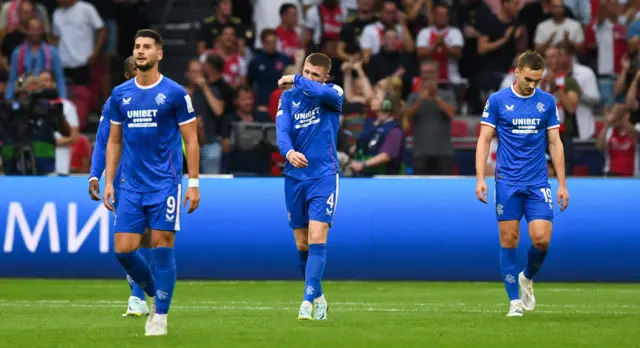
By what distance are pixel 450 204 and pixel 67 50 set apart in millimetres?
8808

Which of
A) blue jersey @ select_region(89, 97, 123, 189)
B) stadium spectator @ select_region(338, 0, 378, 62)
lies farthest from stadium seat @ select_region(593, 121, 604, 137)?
blue jersey @ select_region(89, 97, 123, 189)

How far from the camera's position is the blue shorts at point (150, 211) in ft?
33.0

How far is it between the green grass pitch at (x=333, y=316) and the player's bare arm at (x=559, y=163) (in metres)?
1.01

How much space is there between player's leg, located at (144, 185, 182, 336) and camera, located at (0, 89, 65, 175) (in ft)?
27.1

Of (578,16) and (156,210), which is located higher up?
(578,16)

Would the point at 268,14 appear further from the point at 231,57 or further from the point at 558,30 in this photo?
the point at 558,30

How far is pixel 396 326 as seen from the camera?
11055mm

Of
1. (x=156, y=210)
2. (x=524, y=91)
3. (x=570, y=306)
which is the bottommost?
(x=570, y=306)

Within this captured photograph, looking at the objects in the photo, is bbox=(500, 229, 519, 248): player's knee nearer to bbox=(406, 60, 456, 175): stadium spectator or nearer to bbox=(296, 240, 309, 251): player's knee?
bbox=(296, 240, 309, 251): player's knee

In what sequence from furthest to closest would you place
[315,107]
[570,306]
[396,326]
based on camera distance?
[570,306] < [315,107] < [396,326]

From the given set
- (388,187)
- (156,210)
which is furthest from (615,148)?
(156,210)

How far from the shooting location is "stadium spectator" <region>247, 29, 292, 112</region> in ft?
73.4

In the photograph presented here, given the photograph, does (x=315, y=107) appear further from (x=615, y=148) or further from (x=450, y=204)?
(x=615, y=148)

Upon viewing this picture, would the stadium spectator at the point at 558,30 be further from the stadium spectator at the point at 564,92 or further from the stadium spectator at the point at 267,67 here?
the stadium spectator at the point at 267,67
